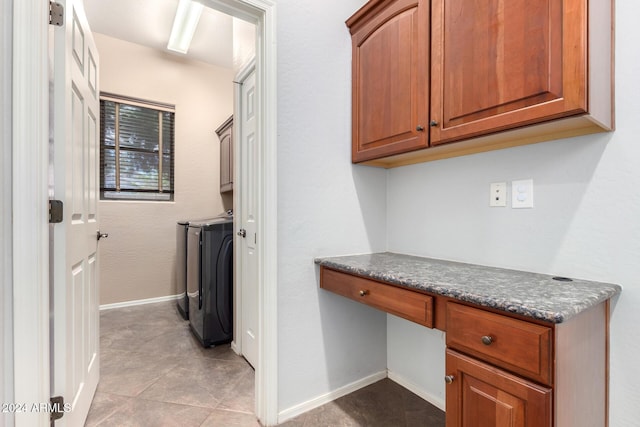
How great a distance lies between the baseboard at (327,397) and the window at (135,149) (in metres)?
2.94

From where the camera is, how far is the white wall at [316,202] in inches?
62.8

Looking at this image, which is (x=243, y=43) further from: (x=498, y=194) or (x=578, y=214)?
(x=578, y=214)

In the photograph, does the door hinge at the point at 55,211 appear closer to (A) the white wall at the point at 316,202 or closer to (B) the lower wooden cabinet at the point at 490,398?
(A) the white wall at the point at 316,202

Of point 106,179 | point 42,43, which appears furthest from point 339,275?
point 106,179

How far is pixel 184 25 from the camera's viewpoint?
3.00 metres

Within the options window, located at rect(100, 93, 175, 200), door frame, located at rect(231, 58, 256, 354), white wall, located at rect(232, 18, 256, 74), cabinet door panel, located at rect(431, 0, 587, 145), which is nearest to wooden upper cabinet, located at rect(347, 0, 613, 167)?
cabinet door panel, located at rect(431, 0, 587, 145)

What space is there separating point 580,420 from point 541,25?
4.17 ft

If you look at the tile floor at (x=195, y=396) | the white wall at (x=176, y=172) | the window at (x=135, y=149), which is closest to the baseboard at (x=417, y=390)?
the tile floor at (x=195, y=396)

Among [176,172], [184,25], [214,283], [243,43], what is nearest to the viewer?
[243,43]

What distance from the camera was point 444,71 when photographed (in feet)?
4.26

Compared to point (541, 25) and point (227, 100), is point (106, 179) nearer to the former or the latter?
point (227, 100)

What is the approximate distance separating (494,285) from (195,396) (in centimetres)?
175

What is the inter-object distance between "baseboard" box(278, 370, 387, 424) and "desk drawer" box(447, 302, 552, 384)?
39.1 inches

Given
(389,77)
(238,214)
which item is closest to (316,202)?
(389,77)
